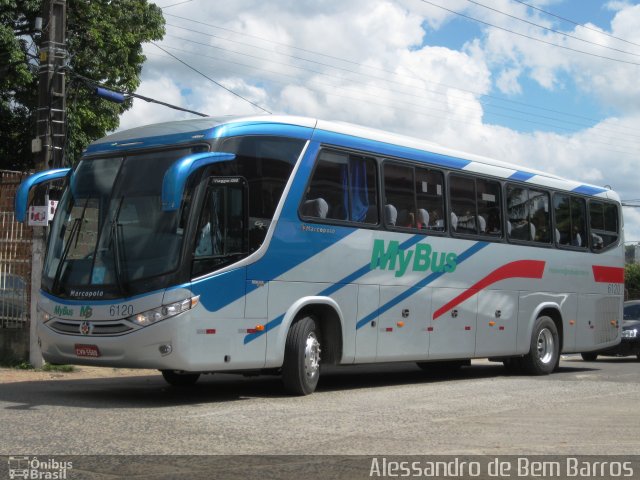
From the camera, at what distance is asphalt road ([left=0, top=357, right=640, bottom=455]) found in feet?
27.4

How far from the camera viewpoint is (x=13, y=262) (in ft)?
56.7

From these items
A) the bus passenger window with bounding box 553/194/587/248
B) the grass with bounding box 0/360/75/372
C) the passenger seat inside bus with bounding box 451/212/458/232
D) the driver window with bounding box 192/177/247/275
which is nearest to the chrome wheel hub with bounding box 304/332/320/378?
the driver window with bounding box 192/177/247/275

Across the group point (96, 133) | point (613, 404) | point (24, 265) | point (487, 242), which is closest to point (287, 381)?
point (613, 404)

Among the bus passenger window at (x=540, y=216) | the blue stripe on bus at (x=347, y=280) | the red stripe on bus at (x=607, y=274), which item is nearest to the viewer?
the blue stripe on bus at (x=347, y=280)

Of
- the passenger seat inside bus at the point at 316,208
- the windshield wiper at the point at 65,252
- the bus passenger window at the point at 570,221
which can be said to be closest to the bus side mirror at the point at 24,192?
the windshield wiper at the point at 65,252

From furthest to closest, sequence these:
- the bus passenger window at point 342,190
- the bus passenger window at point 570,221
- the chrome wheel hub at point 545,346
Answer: the bus passenger window at point 570,221
the chrome wheel hub at point 545,346
the bus passenger window at point 342,190

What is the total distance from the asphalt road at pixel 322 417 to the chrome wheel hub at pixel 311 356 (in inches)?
13.5

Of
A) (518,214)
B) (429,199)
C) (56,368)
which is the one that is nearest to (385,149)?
(429,199)

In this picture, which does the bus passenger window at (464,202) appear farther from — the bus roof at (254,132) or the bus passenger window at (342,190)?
the bus passenger window at (342,190)

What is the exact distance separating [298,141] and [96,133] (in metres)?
21.1

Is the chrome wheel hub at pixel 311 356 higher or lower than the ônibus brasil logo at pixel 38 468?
higher

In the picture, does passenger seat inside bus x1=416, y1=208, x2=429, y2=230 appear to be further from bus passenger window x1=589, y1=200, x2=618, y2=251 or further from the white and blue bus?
bus passenger window x1=589, y1=200, x2=618, y2=251

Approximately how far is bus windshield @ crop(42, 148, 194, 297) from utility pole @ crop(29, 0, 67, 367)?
4.73 meters

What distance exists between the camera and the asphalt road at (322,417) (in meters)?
8.36
